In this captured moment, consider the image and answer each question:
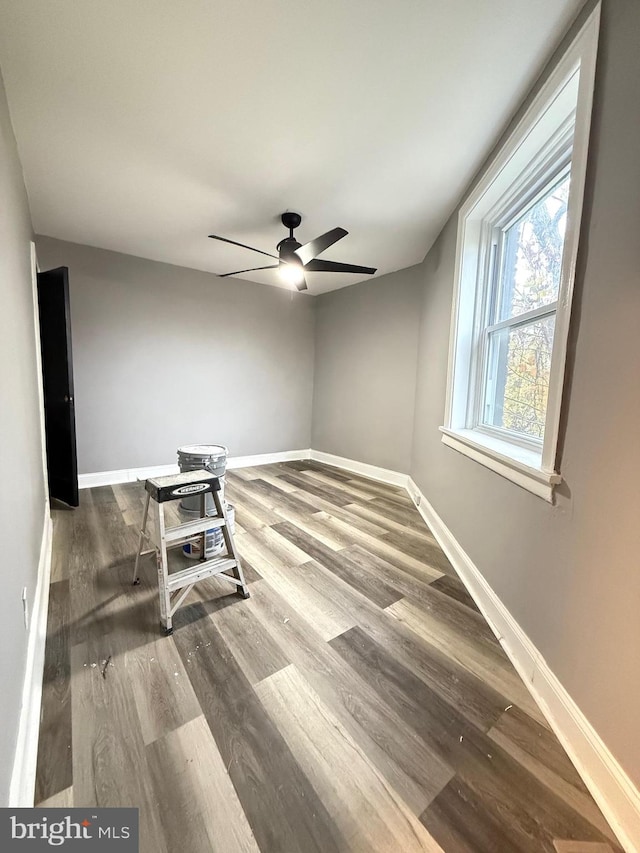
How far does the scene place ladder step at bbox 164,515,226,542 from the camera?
1693 mm

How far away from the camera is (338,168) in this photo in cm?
205

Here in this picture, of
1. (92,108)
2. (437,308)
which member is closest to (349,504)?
(437,308)

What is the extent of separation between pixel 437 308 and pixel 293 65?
6.70 ft

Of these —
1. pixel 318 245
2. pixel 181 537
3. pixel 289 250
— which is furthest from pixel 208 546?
pixel 289 250

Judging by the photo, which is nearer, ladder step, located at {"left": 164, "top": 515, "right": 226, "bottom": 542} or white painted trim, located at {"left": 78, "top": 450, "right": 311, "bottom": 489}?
ladder step, located at {"left": 164, "top": 515, "right": 226, "bottom": 542}

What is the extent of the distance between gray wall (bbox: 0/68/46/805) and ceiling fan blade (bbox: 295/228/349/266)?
160cm

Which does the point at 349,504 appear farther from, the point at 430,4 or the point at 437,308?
the point at 430,4

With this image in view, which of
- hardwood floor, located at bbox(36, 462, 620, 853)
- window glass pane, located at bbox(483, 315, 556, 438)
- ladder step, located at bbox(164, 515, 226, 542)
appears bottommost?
hardwood floor, located at bbox(36, 462, 620, 853)

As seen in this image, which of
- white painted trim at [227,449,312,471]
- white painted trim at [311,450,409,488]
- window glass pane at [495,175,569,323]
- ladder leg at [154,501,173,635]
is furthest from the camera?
white painted trim at [227,449,312,471]

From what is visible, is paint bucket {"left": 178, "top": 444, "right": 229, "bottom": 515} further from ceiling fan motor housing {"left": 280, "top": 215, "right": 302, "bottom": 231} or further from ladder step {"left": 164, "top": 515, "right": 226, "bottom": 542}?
ceiling fan motor housing {"left": 280, "top": 215, "right": 302, "bottom": 231}

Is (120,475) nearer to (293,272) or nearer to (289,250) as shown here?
(293,272)

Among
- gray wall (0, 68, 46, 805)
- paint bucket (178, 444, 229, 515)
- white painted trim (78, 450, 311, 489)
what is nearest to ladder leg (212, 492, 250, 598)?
paint bucket (178, 444, 229, 515)

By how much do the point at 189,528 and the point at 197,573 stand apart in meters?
0.23

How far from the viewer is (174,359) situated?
13.0 ft
